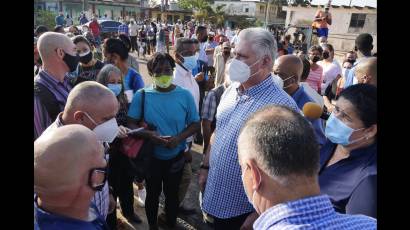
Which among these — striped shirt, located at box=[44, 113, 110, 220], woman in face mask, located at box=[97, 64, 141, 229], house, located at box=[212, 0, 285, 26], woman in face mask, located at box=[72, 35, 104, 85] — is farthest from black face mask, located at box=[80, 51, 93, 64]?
house, located at box=[212, 0, 285, 26]

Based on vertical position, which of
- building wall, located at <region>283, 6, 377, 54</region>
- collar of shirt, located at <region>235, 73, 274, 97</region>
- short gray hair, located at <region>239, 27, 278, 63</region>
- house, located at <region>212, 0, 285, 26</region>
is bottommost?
collar of shirt, located at <region>235, 73, 274, 97</region>

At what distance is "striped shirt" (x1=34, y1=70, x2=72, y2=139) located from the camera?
255cm

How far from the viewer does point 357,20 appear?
1334 inches

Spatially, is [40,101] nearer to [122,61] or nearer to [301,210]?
[122,61]

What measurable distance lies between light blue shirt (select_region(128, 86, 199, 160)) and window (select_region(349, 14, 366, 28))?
36.0 meters

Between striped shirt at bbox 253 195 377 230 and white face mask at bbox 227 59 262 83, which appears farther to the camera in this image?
white face mask at bbox 227 59 262 83

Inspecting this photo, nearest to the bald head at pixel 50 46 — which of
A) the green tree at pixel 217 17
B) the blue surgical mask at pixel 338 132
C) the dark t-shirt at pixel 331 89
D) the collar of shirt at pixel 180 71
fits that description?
the collar of shirt at pixel 180 71

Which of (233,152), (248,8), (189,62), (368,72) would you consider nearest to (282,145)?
(233,152)

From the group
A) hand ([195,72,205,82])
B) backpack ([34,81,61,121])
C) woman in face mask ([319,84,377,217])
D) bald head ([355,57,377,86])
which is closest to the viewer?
woman in face mask ([319,84,377,217])

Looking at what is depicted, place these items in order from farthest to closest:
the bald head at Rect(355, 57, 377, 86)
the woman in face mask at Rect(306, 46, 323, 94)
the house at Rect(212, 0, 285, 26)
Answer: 1. the house at Rect(212, 0, 285, 26)
2. the woman in face mask at Rect(306, 46, 323, 94)
3. the bald head at Rect(355, 57, 377, 86)

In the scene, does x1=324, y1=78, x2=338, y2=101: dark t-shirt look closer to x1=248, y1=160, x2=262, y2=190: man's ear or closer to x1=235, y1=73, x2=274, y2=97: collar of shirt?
x1=235, y1=73, x2=274, y2=97: collar of shirt
